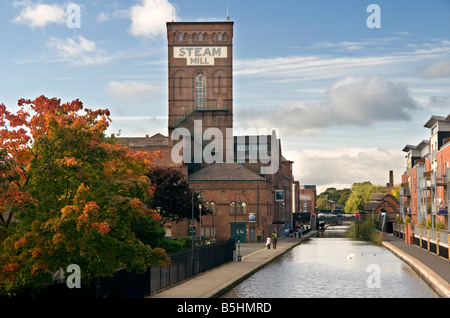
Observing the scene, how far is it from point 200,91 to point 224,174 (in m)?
23.4

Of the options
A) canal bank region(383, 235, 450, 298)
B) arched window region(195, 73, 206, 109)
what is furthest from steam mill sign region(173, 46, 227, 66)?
canal bank region(383, 235, 450, 298)

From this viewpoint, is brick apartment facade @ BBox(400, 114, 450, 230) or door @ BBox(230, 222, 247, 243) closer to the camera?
brick apartment facade @ BBox(400, 114, 450, 230)

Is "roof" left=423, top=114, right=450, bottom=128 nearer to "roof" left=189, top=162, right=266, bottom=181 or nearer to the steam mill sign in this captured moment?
"roof" left=189, top=162, right=266, bottom=181

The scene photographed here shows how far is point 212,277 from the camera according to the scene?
1517 inches

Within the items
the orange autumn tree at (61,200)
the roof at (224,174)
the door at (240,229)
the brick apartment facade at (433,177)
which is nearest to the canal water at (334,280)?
the orange autumn tree at (61,200)

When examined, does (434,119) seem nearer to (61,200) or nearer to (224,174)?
(224,174)

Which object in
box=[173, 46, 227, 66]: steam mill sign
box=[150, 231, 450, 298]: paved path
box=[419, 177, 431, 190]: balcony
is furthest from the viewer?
box=[173, 46, 227, 66]: steam mill sign

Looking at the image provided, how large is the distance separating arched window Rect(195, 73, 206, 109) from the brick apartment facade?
36.3m

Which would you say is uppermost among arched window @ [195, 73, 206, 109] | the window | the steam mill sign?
the steam mill sign

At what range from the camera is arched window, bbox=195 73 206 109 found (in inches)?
4166

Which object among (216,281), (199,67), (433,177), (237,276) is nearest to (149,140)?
(199,67)

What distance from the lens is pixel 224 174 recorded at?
87438mm
